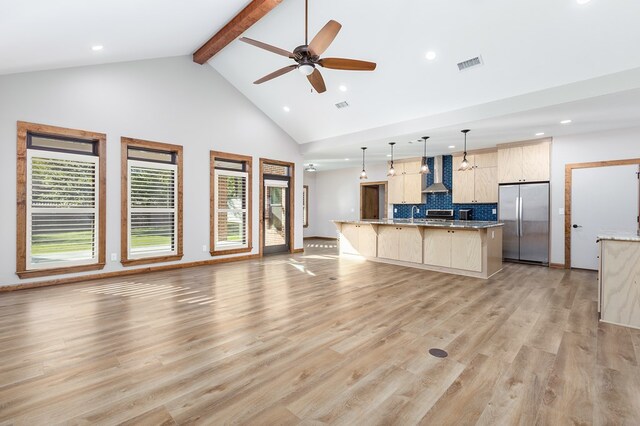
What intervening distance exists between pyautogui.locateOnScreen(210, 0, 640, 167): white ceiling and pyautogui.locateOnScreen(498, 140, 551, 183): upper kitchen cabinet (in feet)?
2.57

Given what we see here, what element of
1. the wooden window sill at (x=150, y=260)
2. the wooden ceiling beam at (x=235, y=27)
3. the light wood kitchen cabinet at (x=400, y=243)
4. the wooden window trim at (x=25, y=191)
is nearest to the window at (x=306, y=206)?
the light wood kitchen cabinet at (x=400, y=243)

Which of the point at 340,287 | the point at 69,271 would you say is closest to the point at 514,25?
the point at 340,287

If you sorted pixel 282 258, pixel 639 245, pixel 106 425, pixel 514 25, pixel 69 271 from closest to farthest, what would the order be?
pixel 106 425 < pixel 639 245 < pixel 514 25 < pixel 69 271 < pixel 282 258

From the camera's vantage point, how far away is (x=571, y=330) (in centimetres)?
306

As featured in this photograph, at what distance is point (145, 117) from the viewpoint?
223 inches

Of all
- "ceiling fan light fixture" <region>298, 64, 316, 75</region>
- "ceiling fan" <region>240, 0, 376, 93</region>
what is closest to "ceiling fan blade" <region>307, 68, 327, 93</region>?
"ceiling fan" <region>240, 0, 376, 93</region>

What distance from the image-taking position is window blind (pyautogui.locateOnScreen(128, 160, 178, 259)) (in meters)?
5.61

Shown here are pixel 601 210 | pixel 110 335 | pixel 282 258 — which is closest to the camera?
pixel 110 335

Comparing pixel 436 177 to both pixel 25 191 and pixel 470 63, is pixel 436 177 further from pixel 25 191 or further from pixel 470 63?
pixel 25 191

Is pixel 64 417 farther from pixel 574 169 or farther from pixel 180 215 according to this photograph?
pixel 574 169

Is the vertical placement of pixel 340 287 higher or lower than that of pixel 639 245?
lower

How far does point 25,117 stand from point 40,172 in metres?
0.78

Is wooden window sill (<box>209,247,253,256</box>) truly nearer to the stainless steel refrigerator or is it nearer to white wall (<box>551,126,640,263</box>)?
the stainless steel refrigerator

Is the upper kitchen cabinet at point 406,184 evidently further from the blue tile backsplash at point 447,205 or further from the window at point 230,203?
the window at point 230,203
